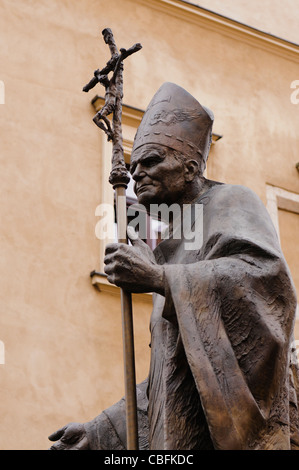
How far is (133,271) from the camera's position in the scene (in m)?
3.72

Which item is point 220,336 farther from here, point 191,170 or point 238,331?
point 191,170

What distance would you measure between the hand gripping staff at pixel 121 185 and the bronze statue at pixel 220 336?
10cm

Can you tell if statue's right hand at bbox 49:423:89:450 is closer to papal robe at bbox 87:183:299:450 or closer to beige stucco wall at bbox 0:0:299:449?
papal robe at bbox 87:183:299:450

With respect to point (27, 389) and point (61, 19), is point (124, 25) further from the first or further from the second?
point (27, 389)

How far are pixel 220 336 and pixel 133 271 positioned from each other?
37 centimetres

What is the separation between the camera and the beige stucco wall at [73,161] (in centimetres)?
1006

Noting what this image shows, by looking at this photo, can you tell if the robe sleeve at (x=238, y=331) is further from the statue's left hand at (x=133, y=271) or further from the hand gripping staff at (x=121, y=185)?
the hand gripping staff at (x=121, y=185)

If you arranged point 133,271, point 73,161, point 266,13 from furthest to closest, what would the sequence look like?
point 266,13 → point 73,161 → point 133,271

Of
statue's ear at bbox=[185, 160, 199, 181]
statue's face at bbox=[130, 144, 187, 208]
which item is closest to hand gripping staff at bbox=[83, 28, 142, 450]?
statue's face at bbox=[130, 144, 187, 208]

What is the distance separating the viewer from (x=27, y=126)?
1118cm

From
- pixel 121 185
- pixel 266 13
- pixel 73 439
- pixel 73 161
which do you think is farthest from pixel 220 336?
pixel 266 13

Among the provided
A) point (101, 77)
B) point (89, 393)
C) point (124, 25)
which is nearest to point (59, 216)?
point (89, 393)

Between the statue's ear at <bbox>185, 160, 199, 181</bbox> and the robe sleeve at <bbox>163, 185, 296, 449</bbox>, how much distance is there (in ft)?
1.30

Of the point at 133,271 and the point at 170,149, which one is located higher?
the point at 170,149
